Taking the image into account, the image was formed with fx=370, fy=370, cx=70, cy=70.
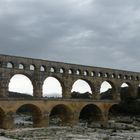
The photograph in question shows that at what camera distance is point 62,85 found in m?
65.2

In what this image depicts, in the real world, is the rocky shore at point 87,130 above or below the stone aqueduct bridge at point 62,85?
below

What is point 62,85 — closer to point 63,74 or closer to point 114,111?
point 63,74

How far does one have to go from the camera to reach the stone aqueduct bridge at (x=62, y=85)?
5431 centimetres

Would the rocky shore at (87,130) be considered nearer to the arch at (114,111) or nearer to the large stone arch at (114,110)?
the arch at (114,111)

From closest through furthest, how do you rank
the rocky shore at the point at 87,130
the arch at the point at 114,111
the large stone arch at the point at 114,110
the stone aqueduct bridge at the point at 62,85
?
1. the rocky shore at the point at 87,130
2. the stone aqueduct bridge at the point at 62,85
3. the large stone arch at the point at 114,110
4. the arch at the point at 114,111

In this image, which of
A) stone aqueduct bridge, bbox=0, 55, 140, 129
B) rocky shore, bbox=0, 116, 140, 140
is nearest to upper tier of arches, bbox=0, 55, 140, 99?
stone aqueduct bridge, bbox=0, 55, 140, 129

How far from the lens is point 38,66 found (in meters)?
60.8

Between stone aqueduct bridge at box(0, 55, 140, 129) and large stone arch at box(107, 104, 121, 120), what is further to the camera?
large stone arch at box(107, 104, 121, 120)

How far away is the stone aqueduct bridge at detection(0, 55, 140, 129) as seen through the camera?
54.3m

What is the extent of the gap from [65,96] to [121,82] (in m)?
15.9

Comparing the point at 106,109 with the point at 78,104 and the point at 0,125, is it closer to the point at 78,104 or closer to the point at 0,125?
the point at 78,104

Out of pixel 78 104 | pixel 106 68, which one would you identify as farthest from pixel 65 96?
pixel 106 68

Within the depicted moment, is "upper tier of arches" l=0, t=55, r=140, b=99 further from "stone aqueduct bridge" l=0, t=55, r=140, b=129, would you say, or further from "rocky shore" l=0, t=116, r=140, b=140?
"rocky shore" l=0, t=116, r=140, b=140

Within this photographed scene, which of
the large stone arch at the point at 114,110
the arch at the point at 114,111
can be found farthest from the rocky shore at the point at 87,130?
the large stone arch at the point at 114,110
